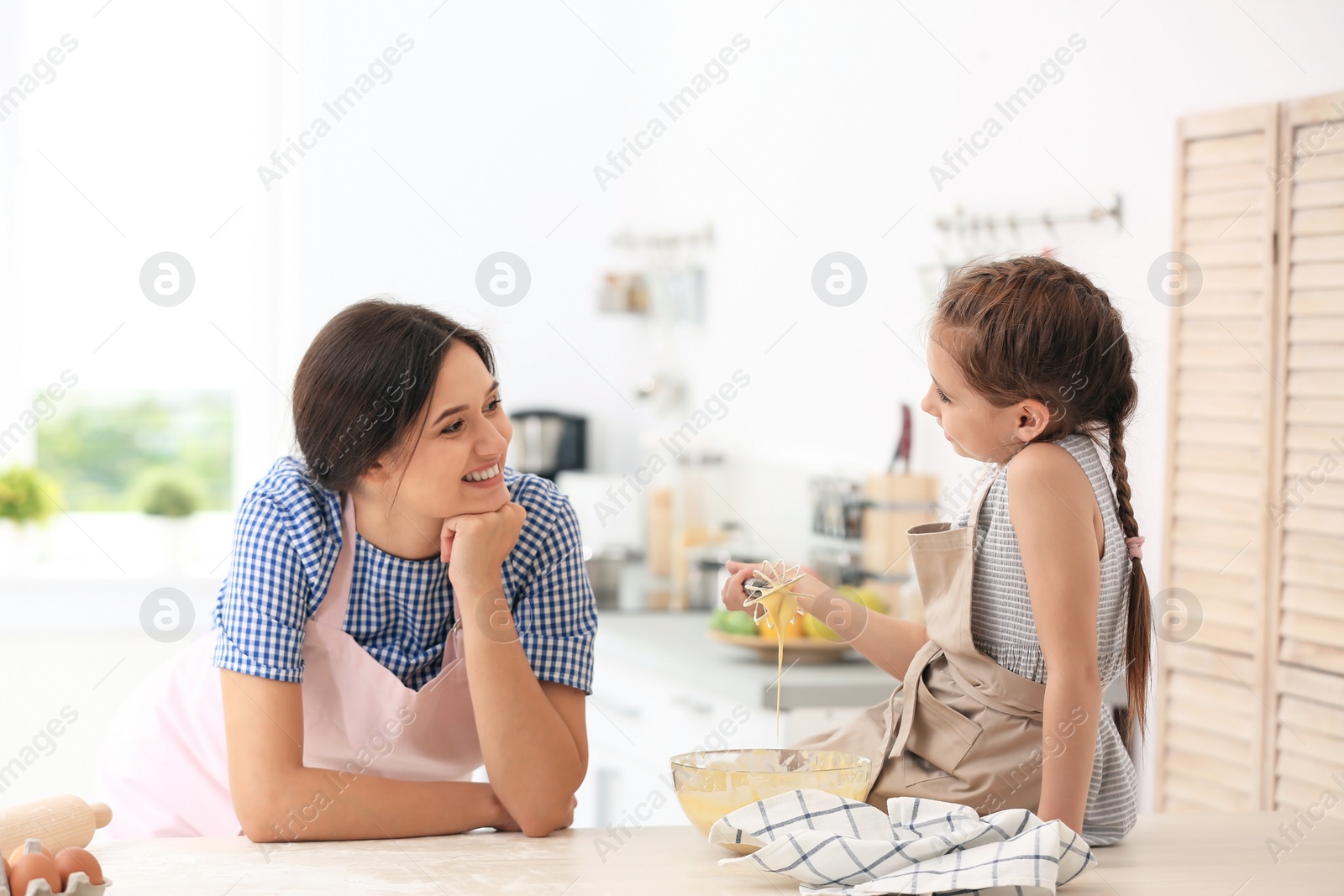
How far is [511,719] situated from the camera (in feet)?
4.13

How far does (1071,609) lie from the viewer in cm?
102

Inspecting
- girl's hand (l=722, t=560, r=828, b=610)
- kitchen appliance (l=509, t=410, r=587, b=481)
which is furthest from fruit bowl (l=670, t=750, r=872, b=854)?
kitchen appliance (l=509, t=410, r=587, b=481)

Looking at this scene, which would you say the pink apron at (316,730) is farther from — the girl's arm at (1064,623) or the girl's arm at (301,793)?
the girl's arm at (1064,623)

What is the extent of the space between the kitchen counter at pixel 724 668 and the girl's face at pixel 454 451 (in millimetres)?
991

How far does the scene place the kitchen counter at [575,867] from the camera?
974 millimetres

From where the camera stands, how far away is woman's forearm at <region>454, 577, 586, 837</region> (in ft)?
4.01

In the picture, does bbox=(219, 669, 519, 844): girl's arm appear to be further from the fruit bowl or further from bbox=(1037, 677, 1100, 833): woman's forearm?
bbox=(1037, 677, 1100, 833): woman's forearm

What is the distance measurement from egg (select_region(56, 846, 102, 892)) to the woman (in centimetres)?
26

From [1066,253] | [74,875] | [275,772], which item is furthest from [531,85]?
[74,875]

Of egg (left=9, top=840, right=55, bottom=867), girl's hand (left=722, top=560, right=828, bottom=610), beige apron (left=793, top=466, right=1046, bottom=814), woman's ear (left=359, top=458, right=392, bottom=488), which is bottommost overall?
egg (left=9, top=840, right=55, bottom=867)

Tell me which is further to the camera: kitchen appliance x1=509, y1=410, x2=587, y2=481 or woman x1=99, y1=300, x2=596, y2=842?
kitchen appliance x1=509, y1=410, x2=587, y2=481

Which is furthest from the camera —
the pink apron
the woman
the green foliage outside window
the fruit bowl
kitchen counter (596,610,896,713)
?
the green foliage outside window

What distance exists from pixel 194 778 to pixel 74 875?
23.7 inches

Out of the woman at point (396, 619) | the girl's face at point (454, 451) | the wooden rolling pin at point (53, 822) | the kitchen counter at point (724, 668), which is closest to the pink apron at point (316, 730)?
the woman at point (396, 619)
